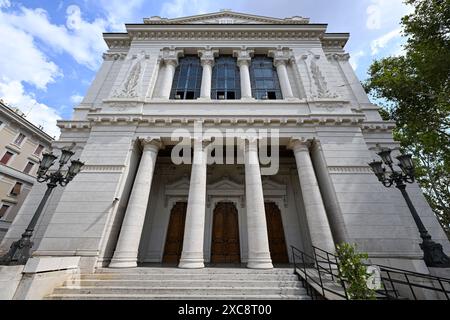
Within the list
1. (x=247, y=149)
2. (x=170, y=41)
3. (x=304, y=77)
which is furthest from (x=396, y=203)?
(x=170, y=41)

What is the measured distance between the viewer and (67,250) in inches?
291

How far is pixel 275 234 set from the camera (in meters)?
11.2

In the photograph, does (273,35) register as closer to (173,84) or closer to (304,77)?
(304,77)

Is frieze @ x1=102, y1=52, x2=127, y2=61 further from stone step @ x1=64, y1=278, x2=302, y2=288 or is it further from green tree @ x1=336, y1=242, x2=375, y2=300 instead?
green tree @ x1=336, y1=242, x2=375, y2=300

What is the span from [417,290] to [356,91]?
11684mm

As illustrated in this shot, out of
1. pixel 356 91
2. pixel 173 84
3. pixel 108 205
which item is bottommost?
pixel 108 205

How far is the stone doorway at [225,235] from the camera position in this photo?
1045 cm

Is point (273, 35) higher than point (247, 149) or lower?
higher

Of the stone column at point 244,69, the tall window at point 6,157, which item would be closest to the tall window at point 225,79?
the stone column at point 244,69

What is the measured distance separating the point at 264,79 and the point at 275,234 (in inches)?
418

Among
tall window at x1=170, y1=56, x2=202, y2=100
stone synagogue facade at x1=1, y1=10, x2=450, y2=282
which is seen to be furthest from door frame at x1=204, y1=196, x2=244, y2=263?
tall window at x1=170, y1=56, x2=202, y2=100

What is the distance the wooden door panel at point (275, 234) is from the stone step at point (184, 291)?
16.9 ft

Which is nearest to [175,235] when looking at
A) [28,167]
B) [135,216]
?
[135,216]

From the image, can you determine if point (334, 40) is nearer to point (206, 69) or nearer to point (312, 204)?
point (206, 69)
